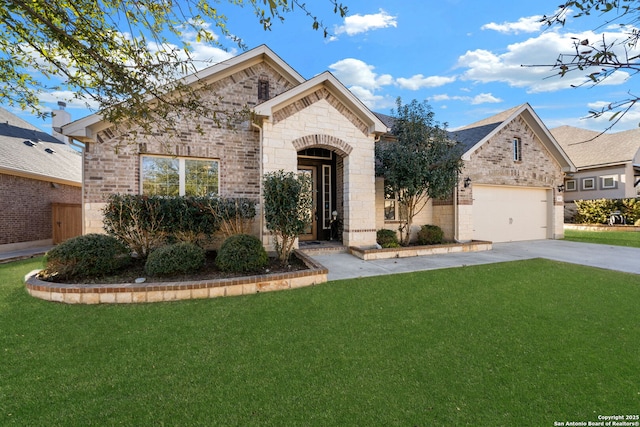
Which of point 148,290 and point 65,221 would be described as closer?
point 148,290

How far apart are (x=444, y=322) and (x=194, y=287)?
3978 mm

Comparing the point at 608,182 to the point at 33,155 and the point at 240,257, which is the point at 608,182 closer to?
the point at 240,257

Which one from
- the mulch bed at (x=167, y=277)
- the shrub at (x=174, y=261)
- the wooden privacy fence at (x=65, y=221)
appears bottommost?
the mulch bed at (x=167, y=277)

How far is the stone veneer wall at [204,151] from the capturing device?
749 centimetres

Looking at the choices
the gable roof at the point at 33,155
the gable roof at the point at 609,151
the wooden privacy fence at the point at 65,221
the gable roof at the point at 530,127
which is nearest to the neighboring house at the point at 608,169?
the gable roof at the point at 609,151

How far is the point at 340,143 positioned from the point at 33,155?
14361mm

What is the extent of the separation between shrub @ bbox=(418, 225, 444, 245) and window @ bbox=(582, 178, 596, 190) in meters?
20.0

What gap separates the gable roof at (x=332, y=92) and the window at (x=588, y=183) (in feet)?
74.5

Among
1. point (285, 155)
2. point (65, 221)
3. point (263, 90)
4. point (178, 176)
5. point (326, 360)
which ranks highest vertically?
point (263, 90)

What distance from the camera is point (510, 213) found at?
11945mm

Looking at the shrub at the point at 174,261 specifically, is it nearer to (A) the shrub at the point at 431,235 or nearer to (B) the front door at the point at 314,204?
(B) the front door at the point at 314,204

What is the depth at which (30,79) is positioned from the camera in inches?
199

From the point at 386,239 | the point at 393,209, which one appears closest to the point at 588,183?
the point at 393,209

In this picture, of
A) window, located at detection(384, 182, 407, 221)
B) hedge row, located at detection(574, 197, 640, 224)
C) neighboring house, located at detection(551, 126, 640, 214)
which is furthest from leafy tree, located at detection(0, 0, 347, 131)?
neighboring house, located at detection(551, 126, 640, 214)
